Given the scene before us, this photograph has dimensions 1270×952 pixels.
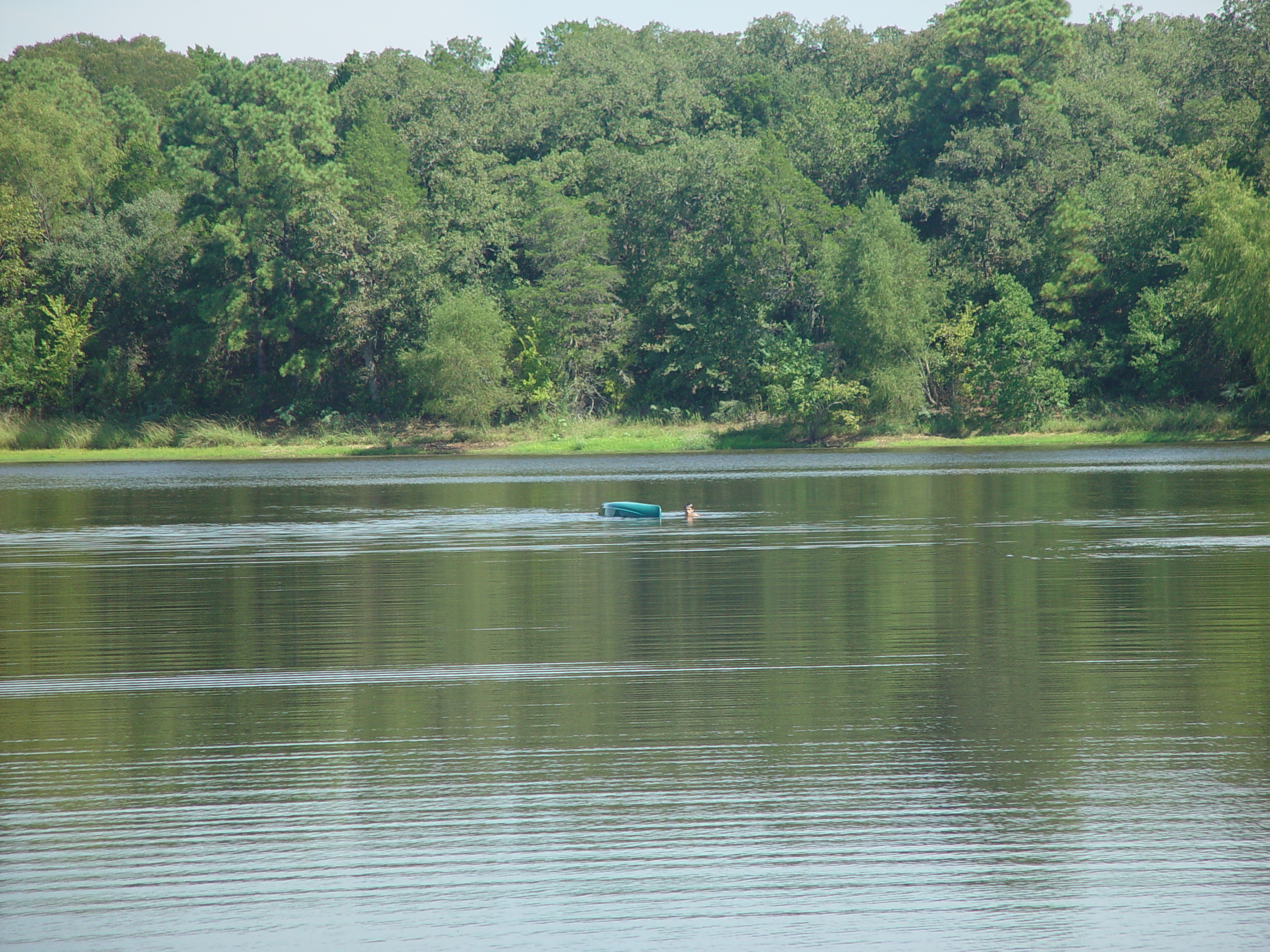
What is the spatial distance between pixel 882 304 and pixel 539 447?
2015 cm

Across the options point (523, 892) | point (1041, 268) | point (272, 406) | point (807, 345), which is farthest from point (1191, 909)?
point (272, 406)

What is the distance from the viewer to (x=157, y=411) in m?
77.1

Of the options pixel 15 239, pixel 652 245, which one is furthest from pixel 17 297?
pixel 652 245

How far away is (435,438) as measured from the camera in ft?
237

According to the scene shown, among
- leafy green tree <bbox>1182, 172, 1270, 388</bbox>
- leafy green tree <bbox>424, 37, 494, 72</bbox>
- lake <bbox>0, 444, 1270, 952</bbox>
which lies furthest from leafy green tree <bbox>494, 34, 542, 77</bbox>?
lake <bbox>0, 444, 1270, 952</bbox>

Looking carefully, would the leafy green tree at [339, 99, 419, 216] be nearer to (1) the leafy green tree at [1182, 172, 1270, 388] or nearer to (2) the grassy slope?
(2) the grassy slope

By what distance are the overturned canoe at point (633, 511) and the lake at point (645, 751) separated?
7551mm

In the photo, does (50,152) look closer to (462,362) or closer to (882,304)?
(462,362)

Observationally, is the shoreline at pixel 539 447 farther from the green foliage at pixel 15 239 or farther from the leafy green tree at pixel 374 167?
the leafy green tree at pixel 374 167

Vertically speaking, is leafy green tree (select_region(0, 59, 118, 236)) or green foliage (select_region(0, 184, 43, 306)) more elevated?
leafy green tree (select_region(0, 59, 118, 236))

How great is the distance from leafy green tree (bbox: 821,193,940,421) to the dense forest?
0.17 m

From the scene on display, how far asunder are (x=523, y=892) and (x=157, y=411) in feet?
249

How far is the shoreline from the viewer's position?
221 feet

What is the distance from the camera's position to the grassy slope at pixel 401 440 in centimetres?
6831
